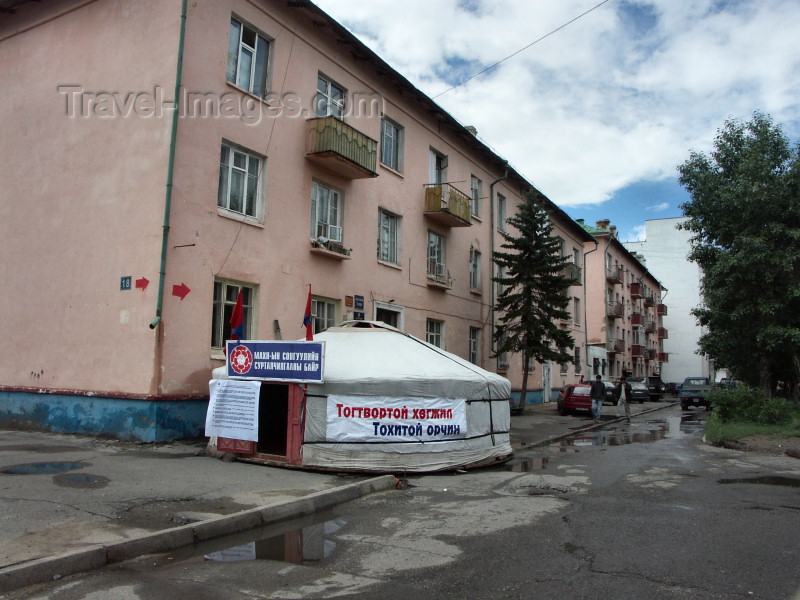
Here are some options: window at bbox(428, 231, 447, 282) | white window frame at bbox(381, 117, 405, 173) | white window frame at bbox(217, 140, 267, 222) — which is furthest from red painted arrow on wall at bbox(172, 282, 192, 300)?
window at bbox(428, 231, 447, 282)

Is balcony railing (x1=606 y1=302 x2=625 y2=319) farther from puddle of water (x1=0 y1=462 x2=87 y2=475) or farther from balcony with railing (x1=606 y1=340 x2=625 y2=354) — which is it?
puddle of water (x1=0 y1=462 x2=87 y2=475)

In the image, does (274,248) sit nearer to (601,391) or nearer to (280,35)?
(280,35)

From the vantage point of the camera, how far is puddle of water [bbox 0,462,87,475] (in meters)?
8.16

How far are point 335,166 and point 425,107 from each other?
20.4 feet

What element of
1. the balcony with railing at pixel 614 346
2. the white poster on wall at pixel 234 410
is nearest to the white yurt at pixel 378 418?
the white poster on wall at pixel 234 410

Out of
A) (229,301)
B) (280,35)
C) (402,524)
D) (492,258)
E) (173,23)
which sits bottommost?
(402,524)

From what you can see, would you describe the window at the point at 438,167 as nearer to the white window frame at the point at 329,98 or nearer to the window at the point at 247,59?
the white window frame at the point at 329,98

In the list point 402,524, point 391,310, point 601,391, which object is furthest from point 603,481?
point 601,391

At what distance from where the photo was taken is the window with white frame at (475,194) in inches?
942

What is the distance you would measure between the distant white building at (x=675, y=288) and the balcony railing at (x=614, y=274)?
16.7 meters

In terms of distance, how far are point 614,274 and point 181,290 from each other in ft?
128

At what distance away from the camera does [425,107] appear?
66.8 ft

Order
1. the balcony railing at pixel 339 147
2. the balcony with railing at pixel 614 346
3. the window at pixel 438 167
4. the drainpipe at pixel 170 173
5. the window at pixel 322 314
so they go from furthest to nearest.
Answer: the balcony with railing at pixel 614 346, the window at pixel 438 167, the window at pixel 322 314, the balcony railing at pixel 339 147, the drainpipe at pixel 170 173

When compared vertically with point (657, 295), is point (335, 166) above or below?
below
